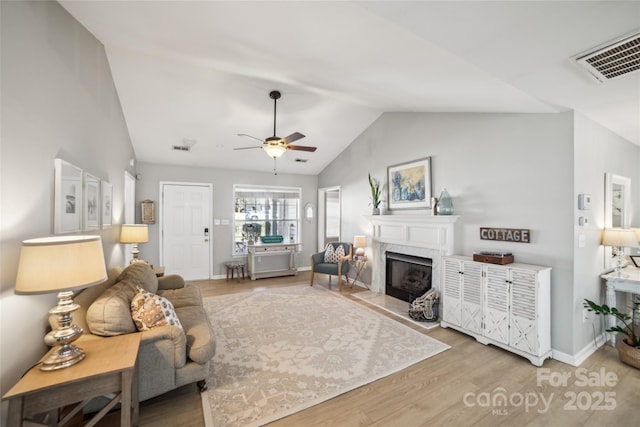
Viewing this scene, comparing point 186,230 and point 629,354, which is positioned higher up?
point 186,230

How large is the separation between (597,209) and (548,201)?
2.34ft

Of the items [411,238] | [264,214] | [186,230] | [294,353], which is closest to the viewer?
[294,353]

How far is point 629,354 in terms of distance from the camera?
2.66 meters

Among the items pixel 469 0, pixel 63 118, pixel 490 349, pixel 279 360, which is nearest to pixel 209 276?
pixel 279 360

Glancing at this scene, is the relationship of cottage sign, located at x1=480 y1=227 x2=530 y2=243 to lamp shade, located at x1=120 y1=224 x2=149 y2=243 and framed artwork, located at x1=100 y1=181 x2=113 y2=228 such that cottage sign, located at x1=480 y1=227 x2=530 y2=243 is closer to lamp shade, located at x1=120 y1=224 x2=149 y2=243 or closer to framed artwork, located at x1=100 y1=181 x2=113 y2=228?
framed artwork, located at x1=100 y1=181 x2=113 y2=228

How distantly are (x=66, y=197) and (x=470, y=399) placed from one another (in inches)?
140

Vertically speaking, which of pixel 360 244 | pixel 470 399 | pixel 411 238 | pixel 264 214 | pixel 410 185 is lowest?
pixel 470 399

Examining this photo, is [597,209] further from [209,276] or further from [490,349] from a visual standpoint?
[209,276]

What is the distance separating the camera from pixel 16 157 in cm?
152

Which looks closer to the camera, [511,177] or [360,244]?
[511,177]

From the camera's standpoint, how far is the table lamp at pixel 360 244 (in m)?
5.39

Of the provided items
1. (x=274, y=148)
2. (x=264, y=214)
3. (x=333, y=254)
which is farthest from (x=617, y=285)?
(x=264, y=214)

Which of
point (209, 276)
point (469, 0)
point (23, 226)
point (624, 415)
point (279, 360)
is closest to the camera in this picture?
point (469, 0)

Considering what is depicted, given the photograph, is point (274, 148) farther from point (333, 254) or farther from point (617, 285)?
point (617, 285)
